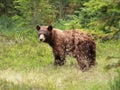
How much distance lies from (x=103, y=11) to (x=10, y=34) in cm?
1349

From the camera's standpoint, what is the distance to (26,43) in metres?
17.2

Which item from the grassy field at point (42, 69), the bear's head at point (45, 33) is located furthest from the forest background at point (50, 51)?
the bear's head at point (45, 33)

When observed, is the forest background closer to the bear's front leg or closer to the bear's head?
the bear's front leg

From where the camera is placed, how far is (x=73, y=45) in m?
12.2

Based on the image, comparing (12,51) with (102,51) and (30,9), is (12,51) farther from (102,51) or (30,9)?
(30,9)

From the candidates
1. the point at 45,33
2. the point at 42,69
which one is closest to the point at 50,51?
the point at 45,33

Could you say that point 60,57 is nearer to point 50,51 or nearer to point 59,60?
point 59,60

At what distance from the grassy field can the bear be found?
28 cm

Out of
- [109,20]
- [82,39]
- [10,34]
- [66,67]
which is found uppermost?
[109,20]

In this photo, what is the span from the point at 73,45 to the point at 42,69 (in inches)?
48.9

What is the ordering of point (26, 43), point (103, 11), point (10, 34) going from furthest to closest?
point (10, 34), point (26, 43), point (103, 11)

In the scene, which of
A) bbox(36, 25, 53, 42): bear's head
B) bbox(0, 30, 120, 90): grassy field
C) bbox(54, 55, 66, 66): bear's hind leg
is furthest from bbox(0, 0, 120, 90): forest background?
bbox(36, 25, 53, 42): bear's head

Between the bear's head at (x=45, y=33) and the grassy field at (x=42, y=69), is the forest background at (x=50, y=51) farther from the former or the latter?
the bear's head at (x=45, y=33)

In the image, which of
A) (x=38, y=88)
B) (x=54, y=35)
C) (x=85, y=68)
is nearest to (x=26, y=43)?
(x=54, y=35)
